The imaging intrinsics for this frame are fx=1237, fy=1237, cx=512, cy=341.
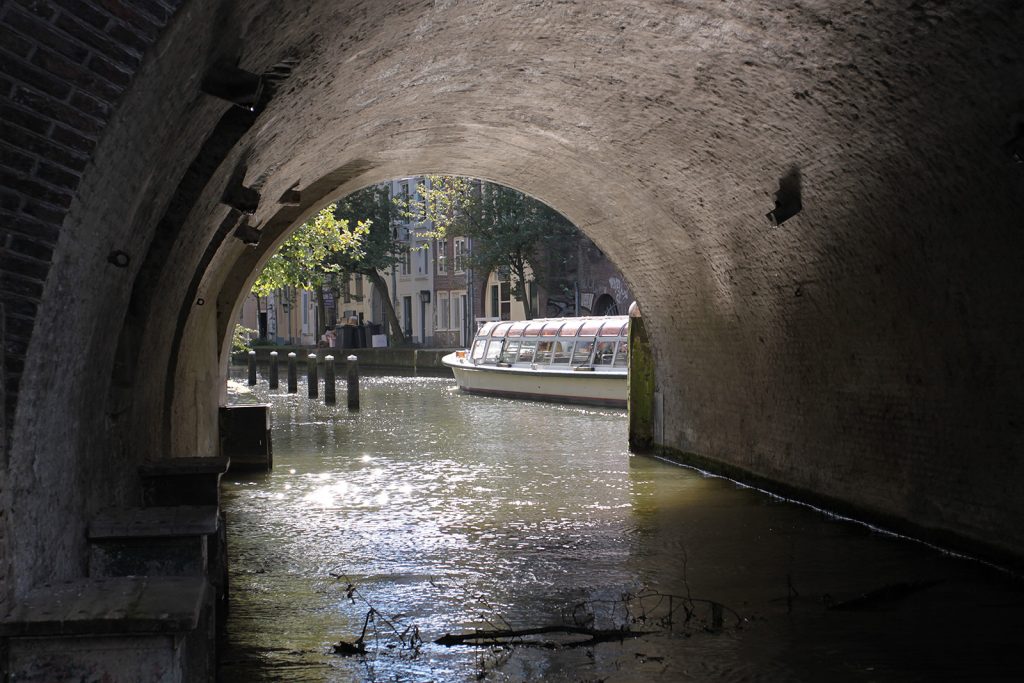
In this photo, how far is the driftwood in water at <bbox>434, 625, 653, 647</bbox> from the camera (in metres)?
6.39

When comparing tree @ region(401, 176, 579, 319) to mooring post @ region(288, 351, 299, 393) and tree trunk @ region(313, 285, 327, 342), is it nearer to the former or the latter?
mooring post @ region(288, 351, 299, 393)

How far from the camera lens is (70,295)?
4.21 meters

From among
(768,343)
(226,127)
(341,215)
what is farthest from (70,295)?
(341,215)

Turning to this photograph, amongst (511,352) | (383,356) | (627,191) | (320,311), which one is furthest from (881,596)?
(320,311)

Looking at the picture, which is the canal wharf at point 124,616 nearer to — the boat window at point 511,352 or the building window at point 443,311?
the boat window at point 511,352

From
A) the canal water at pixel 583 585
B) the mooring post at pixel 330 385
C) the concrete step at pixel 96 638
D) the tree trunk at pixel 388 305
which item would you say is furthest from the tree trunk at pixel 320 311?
the concrete step at pixel 96 638

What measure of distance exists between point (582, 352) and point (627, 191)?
13.0m

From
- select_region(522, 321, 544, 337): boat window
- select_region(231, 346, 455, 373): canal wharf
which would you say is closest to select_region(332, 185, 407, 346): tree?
select_region(231, 346, 455, 373): canal wharf

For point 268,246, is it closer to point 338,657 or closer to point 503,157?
point 503,157

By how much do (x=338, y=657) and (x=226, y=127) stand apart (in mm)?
2829

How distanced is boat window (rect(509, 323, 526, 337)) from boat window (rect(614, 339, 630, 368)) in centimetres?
456

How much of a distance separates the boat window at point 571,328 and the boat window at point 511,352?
6.31 feet

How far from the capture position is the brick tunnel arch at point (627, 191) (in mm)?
3902

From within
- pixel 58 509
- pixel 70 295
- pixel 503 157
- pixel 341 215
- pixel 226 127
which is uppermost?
pixel 341 215
